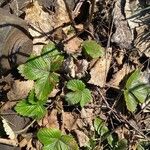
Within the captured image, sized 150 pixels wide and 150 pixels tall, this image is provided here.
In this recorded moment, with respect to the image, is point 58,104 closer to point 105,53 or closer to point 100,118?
point 100,118

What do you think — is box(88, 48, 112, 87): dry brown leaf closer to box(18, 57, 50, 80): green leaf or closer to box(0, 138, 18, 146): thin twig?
box(18, 57, 50, 80): green leaf

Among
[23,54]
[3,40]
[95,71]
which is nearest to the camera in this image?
[3,40]

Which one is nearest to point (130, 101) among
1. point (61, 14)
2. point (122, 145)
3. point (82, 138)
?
point (122, 145)

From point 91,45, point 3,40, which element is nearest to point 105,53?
point 91,45

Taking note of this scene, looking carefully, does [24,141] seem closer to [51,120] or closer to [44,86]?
[51,120]

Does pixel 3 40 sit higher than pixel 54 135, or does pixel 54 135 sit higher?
pixel 3 40

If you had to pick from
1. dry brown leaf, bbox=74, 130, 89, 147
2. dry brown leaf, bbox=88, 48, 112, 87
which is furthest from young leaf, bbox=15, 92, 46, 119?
dry brown leaf, bbox=88, 48, 112, 87
